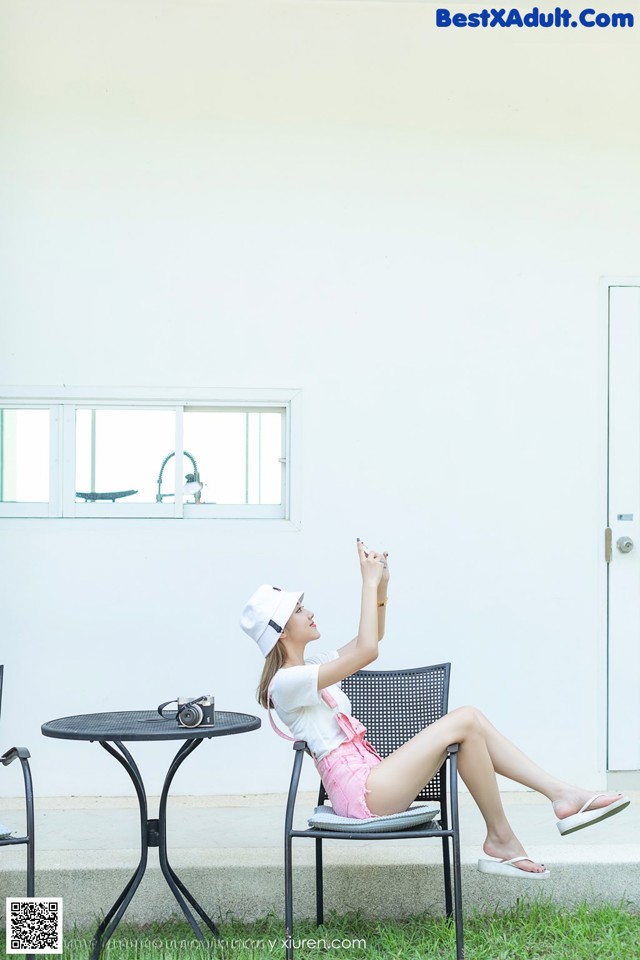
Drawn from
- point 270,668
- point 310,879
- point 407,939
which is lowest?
point 407,939

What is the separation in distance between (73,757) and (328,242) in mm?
2298

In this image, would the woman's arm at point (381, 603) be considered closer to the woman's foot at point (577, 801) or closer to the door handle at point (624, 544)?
the woman's foot at point (577, 801)

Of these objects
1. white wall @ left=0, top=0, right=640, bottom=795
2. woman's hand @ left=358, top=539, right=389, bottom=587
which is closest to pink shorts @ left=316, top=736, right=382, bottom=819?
woman's hand @ left=358, top=539, right=389, bottom=587

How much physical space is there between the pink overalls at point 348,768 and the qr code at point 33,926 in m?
0.83

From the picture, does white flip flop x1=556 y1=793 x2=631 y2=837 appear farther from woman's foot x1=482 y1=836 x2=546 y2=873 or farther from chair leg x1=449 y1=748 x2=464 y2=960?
chair leg x1=449 y1=748 x2=464 y2=960

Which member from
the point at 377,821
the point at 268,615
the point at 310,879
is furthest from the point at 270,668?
the point at 310,879

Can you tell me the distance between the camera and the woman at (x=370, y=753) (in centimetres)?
302

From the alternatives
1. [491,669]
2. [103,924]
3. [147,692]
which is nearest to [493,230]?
[491,669]

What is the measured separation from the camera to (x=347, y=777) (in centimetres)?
306

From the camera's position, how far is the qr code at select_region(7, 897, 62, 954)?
9.90ft

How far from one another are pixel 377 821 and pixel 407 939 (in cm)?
45

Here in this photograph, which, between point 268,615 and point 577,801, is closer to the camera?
point 577,801

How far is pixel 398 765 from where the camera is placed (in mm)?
3033

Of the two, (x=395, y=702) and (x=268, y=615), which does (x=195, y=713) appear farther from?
(x=395, y=702)
